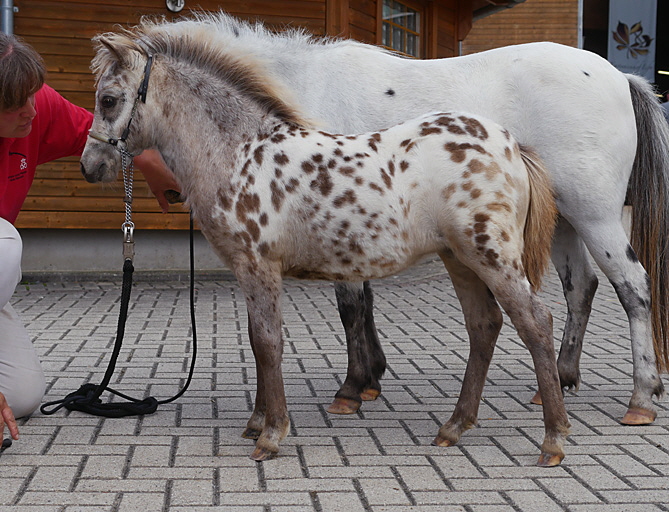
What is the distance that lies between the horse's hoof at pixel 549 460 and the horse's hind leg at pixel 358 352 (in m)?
1.13

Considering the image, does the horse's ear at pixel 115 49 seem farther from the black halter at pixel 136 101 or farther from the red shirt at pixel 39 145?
the red shirt at pixel 39 145

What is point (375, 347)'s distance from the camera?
15.8 ft

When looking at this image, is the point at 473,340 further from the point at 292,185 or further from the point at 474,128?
the point at 292,185

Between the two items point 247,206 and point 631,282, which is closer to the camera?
point 247,206

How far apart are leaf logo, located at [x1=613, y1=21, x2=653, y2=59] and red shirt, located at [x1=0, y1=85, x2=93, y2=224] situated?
15.1 meters

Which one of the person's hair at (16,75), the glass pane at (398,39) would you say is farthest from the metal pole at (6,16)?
the person's hair at (16,75)

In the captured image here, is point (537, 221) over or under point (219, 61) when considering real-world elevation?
under

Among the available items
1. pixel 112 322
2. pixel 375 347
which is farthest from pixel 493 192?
pixel 112 322

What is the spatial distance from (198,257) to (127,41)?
251 inches

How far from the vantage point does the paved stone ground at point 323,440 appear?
310 cm

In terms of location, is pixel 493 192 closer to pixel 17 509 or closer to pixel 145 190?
pixel 17 509

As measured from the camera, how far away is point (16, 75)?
3584 mm

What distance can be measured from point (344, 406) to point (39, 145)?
6.75 feet

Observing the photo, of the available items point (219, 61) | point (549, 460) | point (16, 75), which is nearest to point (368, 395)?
point (549, 460)
